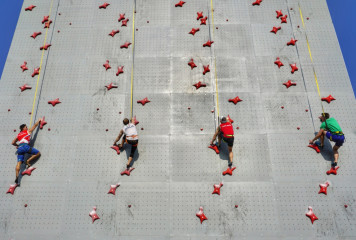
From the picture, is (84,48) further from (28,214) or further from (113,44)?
(28,214)

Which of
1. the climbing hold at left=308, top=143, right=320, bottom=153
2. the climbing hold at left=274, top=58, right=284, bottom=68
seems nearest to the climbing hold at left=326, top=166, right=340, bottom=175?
the climbing hold at left=308, top=143, right=320, bottom=153

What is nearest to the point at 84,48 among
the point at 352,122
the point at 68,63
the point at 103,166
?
the point at 68,63

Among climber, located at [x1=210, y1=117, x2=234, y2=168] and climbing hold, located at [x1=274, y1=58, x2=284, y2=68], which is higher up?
climbing hold, located at [x1=274, y1=58, x2=284, y2=68]

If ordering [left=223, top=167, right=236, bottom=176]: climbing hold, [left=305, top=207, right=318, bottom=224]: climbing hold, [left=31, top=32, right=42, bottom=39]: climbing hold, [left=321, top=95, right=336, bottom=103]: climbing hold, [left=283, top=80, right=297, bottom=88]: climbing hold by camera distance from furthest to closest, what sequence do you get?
[left=31, top=32, right=42, bottom=39]: climbing hold < [left=283, top=80, right=297, bottom=88]: climbing hold < [left=321, top=95, right=336, bottom=103]: climbing hold < [left=223, top=167, right=236, bottom=176]: climbing hold < [left=305, top=207, right=318, bottom=224]: climbing hold

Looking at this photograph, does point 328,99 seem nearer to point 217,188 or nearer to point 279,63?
point 279,63

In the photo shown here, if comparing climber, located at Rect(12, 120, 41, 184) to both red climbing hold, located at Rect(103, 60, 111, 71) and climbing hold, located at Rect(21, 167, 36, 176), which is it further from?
red climbing hold, located at Rect(103, 60, 111, 71)

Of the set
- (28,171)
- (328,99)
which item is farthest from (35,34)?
(328,99)
